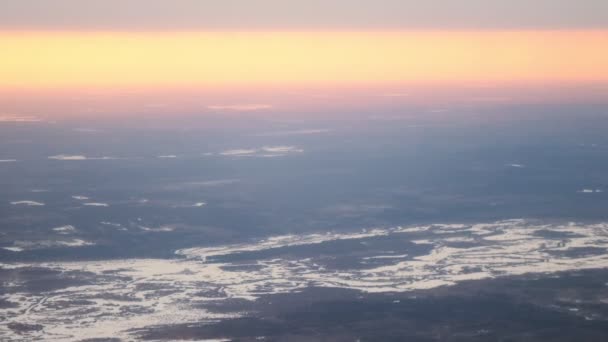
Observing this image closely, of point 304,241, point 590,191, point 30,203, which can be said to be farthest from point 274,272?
point 590,191

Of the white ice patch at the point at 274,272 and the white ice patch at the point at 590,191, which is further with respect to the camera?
the white ice patch at the point at 590,191

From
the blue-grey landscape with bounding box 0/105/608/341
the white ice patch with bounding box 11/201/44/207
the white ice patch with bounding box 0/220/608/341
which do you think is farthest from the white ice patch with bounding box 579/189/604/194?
the white ice patch with bounding box 11/201/44/207

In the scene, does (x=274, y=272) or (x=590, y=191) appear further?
(x=590, y=191)

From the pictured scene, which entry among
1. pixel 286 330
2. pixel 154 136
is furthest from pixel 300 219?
pixel 154 136

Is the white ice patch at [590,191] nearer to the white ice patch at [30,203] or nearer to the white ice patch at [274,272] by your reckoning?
the white ice patch at [274,272]

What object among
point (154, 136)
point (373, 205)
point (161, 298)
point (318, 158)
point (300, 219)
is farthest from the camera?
point (154, 136)

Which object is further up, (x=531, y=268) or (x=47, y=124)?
(x=47, y=124)

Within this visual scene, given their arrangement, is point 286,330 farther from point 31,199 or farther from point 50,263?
point 31,199

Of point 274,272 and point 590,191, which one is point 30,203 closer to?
→ point 274,272

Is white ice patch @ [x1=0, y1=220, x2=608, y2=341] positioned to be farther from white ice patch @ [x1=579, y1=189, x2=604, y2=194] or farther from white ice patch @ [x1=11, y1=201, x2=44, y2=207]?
white ice patch @ [x1=11, y1=201, x2=44, y2=207]

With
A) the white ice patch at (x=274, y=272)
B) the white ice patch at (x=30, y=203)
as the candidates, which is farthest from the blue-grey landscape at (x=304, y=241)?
the white ice patch at (x=30, y=203)

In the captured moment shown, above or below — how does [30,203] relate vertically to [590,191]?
above
